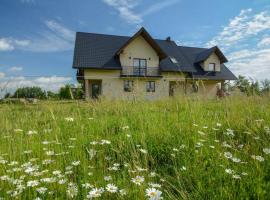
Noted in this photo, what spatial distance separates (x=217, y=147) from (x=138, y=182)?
1.27 m

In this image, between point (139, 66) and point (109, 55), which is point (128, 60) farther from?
point (109, 55)

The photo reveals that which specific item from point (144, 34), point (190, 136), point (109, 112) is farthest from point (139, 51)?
point (190, 136)

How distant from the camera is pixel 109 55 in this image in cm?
2422

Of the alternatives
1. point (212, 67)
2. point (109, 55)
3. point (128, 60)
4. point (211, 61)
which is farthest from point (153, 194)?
point (212, 67)

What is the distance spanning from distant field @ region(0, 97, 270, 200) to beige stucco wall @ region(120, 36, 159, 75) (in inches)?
815

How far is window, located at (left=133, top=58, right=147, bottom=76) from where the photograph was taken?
984 inches

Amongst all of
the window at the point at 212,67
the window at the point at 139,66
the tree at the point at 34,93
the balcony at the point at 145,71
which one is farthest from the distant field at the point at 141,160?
the window at the point at 212,67

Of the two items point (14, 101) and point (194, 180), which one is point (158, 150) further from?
point (14, 101)

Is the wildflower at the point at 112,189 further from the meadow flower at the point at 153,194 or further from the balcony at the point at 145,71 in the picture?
the balcony at the point at 145,71

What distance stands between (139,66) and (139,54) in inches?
52.6

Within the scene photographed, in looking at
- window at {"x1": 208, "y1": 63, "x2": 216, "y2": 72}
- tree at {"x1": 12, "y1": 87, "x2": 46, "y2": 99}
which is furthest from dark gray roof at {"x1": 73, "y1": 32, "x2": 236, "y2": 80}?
tree at {"x1": 12, "y1": 87, "x2": 46, "y2": 99}

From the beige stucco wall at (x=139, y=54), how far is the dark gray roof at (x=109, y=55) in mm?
821

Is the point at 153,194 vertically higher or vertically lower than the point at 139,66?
lower

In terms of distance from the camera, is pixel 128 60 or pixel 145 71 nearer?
pixel 128 60
